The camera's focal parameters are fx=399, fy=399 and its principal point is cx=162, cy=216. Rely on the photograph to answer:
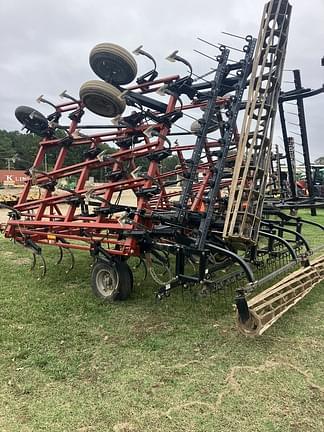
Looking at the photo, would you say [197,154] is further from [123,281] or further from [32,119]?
[32,119]

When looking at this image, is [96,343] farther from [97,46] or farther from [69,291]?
[97,46]

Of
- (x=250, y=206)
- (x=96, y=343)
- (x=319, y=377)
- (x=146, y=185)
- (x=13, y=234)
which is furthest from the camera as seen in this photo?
(x=13, y=234)

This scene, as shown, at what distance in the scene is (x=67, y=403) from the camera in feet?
8.75

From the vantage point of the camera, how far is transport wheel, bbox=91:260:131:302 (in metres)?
4.72

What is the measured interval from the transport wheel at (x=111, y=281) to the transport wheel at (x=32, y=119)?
2914mm

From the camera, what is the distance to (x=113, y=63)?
19.5 feet

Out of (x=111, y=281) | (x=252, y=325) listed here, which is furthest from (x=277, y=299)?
(x=111, y=281)

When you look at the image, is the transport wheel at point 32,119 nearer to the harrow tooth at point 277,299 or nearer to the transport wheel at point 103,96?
the transport wheel at point 103,96

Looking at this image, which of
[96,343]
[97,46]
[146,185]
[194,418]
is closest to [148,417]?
[194,418]

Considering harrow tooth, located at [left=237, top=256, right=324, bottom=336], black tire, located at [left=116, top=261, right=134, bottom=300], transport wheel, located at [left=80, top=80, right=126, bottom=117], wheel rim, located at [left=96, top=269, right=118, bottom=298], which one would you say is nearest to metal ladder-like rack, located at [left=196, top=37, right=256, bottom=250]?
harrow tooth, located at [left=237, top=256, right=324, bottom=336]

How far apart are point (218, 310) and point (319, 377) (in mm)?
1601

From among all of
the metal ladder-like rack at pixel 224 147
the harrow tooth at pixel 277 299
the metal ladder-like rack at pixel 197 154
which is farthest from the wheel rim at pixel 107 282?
the harrow tooth at pixel 277 299

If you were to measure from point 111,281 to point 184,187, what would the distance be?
1.48 meters

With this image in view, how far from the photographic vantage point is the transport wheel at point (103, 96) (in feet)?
17.4
